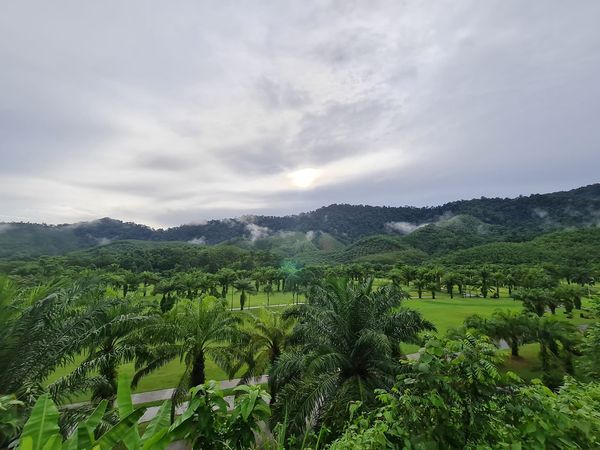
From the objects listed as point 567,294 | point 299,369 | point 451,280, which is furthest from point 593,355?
point 451,280

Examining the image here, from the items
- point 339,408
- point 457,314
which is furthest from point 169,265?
point 339,408

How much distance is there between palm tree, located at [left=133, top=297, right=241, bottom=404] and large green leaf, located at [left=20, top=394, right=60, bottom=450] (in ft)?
35.3

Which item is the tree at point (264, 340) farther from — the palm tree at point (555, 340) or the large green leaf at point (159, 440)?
the palm tree at point (555, 340)

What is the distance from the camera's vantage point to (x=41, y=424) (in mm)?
3516

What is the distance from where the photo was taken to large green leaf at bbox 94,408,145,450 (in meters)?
3.44

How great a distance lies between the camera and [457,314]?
40625mm

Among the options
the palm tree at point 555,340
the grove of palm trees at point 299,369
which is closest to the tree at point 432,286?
the grove of palm trees at point 299,369

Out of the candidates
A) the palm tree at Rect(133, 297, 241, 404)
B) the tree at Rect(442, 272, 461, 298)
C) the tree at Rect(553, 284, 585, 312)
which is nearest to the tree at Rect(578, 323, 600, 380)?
the palm tree at Rect(133, 297, 241, 404)

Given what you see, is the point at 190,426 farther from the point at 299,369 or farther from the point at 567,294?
the point at 567,294

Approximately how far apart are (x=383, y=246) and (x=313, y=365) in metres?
170

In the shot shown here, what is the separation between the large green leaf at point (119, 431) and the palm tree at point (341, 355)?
658 cm

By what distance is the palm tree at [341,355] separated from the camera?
9789mm

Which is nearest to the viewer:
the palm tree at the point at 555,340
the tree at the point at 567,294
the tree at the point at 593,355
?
the tree at the point at 593,355

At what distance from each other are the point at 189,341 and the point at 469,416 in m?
12.5
